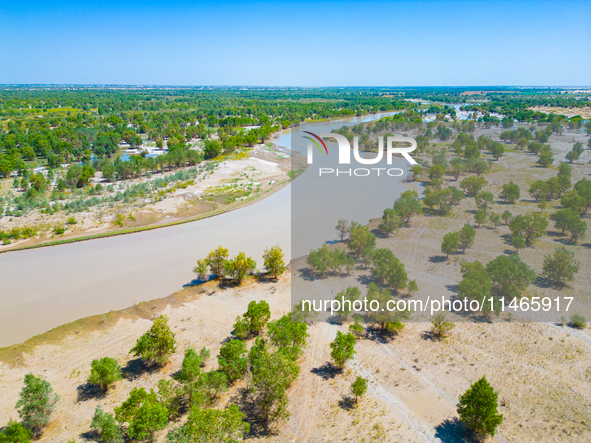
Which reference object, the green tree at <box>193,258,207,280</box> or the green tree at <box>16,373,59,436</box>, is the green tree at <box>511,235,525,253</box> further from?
the green tree at <box>16,373,59,436</box>

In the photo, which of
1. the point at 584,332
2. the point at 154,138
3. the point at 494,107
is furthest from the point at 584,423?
the point at 494,107

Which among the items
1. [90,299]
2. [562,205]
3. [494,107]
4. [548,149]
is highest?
[494,107]

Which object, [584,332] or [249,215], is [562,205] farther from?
[249,215]

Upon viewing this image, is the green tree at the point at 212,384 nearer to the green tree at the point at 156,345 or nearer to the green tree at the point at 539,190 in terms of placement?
the green tree at the point at 156,345

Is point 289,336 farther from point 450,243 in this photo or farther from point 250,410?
point 450,243

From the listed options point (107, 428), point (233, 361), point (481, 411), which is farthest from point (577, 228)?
point (107, 428)
